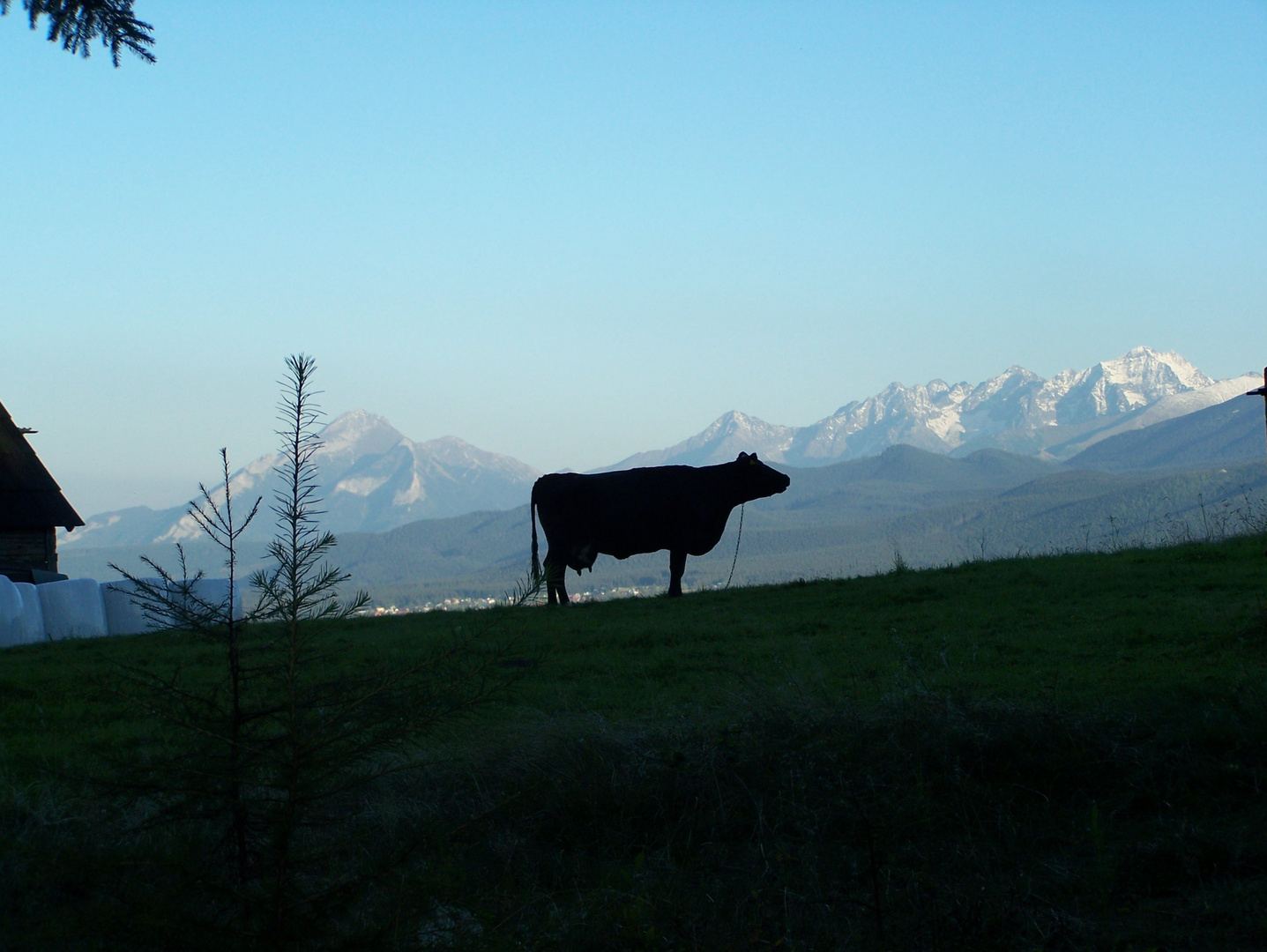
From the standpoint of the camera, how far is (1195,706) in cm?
773

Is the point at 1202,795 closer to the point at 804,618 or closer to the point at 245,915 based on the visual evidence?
the point at 245,915

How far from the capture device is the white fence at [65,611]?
1944 centimetres

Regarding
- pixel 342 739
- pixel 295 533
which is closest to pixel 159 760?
pixel 342 739

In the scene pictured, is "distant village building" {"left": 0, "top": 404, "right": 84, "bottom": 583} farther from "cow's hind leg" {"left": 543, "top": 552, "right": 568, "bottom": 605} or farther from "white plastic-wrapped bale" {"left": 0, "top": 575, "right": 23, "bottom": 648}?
"cow's hind leg" {"left": 543, "top": 552, "right": 568, "bottom": 605}

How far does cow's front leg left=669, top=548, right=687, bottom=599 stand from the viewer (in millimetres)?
19953

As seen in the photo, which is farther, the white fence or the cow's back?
the cow's back

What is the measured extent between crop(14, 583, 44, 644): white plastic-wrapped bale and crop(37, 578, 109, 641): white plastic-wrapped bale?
3.6 inches

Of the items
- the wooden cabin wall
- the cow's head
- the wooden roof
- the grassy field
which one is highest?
the wooden roof

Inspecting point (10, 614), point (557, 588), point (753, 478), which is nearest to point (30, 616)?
point (10, 614)

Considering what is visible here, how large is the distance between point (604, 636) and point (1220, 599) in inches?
291

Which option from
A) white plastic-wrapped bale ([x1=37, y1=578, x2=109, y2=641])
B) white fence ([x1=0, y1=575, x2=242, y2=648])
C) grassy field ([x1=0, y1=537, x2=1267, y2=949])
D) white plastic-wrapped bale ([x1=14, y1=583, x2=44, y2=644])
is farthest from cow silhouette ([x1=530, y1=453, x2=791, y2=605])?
white plastic-wrapped bale ([x1=14, y1=583, x2=44, y2=644])

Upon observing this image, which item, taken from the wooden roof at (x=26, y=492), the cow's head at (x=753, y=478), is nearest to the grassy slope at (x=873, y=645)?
the cow's head at (x=753, y=478)

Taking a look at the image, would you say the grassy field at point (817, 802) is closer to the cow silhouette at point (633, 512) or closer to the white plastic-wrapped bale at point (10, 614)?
the cow silhouette at point (633, 512)

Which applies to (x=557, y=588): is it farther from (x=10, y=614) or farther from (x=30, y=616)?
(x=10, y=614)
